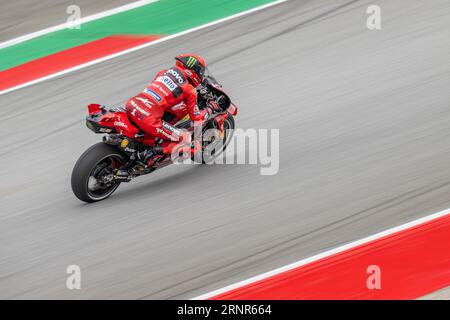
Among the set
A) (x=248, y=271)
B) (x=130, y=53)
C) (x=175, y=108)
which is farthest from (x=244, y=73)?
(x=248, y=271)

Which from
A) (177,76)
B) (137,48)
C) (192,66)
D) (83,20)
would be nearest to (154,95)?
(177,76)

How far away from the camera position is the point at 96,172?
933 centimetres

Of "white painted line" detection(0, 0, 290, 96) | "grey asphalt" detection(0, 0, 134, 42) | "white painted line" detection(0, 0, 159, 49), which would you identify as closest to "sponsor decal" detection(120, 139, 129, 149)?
"white painted line" detection(0, 0, 290, 96)

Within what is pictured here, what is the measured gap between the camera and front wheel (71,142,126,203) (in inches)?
359

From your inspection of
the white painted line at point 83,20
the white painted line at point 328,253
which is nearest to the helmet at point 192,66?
the white painted line at point 328,253

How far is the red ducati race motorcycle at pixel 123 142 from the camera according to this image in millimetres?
9188

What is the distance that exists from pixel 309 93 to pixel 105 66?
3779mm

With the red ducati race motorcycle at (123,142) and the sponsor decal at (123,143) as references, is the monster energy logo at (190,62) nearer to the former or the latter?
the red ducati race motorcycle at (123,142)

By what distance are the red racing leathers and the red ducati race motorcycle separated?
0.47ft

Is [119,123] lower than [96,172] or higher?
higher

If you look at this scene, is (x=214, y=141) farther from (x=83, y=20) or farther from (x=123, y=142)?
(x=83, y=20)

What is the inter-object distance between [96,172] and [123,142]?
48 cm

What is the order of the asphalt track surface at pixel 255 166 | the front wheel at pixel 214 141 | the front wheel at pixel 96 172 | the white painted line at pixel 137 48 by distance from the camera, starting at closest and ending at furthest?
the asphalt track surface at pixel 255 166, the front wheel at pixel 96 172, the front wheel at pixel 214 141, the white painted line at pixel 137 48

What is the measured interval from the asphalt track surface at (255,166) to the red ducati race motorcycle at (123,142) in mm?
269
